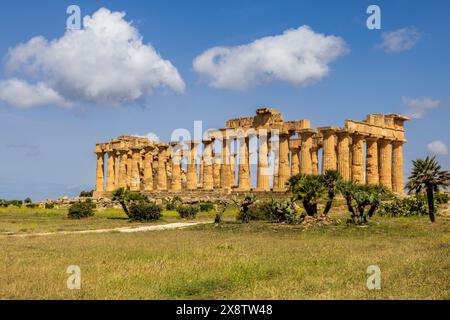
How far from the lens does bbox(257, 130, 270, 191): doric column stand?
204 feet

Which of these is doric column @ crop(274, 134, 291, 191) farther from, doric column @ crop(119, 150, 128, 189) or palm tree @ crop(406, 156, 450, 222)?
doric column @ crop(119, 150, 128, 189)

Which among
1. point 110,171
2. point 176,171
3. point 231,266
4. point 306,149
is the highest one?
point 306,149

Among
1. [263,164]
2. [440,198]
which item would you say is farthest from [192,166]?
[440,198]

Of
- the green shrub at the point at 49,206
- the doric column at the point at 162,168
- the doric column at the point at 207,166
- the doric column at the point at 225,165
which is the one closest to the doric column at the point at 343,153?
the doric column at the point at 225,165

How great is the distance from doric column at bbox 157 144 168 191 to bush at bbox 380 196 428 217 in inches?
1455

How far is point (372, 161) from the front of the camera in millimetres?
61469

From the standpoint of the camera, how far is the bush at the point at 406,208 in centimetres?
4706

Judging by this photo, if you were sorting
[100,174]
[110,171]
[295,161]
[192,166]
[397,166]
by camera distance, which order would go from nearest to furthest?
1. [397,166]
2. [295,161]
3. [192,166]
4. [110,171]
5. [100,174]

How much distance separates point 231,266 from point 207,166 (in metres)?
52.2

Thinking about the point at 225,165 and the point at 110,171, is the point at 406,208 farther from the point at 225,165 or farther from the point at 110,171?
the point at 110,171

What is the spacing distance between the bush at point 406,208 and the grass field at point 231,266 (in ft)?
58.2

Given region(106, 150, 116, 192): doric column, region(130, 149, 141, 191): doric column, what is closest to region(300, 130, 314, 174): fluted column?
region(130, 149, 141, 191): doric column

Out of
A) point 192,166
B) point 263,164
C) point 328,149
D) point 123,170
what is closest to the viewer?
→ point 328,149
